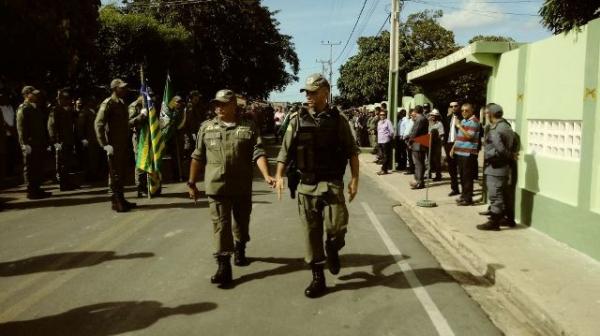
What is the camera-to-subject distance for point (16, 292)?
5.01m

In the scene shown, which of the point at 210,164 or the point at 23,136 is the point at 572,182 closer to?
the point at 210,164

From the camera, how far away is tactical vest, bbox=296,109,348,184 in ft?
16.1

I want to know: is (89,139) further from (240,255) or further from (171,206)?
(240,255)

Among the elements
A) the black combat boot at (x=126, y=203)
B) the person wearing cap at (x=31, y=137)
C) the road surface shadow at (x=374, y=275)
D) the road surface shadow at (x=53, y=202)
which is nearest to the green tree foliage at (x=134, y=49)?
the person wearing cap at (x=31, y=137)

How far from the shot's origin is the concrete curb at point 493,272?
437cm

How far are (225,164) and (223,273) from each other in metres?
1.06

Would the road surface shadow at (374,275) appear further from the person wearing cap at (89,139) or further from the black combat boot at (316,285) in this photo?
the person wearing cap at (89,139)

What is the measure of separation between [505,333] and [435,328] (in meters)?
0.54

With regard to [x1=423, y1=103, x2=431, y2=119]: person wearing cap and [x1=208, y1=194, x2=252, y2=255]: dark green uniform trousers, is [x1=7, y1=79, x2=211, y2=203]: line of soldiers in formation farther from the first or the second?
[x1=423, y1=103, x2=431, y2=119]: person wearing cap

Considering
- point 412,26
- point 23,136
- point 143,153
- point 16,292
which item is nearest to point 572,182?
point 16,292

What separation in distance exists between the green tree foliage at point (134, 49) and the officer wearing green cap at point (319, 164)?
1820 centimetres

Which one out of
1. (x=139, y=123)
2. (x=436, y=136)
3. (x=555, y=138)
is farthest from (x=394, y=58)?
(x=555, y=138)

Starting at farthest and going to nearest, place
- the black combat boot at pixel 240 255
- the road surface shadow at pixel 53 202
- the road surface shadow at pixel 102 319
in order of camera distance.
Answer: the road surface shadow at pixel 53 202
the black combat boot at pixel 240 255
the road surface shadow at pixel 102 319

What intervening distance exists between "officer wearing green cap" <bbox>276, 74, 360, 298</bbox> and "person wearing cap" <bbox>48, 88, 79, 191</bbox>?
7788 millimetres
